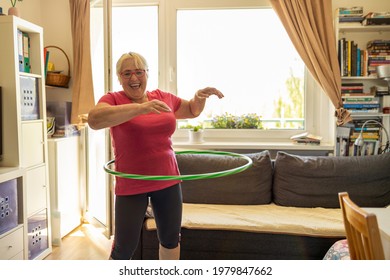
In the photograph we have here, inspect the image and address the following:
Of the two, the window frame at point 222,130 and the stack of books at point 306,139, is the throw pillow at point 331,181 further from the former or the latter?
the window frame at point 222,130

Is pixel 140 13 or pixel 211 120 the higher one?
pixel 140 13

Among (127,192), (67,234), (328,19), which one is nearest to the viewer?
(127,192)

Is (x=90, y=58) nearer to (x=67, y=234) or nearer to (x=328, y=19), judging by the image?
(x=67, y=234)

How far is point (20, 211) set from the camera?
262cm

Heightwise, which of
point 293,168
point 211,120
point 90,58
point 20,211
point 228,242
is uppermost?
point 90,58

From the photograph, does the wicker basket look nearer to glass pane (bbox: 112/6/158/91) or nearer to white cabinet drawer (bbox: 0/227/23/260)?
glass pane (bbox: 112/6/158/91)

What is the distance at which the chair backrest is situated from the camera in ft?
3.51

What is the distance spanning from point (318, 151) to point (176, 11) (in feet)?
5.91

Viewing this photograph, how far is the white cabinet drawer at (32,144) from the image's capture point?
9.18 ft

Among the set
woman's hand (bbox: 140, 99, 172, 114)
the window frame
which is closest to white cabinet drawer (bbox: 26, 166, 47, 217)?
the window frame

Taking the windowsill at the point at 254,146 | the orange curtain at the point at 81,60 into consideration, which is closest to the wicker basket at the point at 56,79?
the orange curtain at the point at 81,60

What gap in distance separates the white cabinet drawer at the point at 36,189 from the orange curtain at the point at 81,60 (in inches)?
29.4

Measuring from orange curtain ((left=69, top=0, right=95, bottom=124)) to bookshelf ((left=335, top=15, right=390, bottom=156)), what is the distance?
7.14 ft

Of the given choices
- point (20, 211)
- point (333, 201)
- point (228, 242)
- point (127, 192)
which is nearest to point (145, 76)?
point (127, 192)
